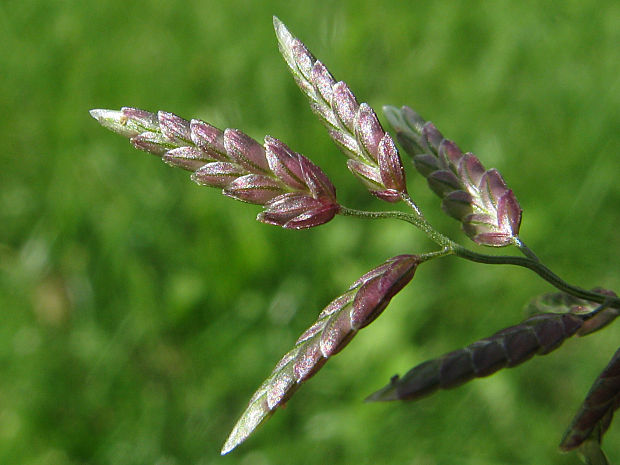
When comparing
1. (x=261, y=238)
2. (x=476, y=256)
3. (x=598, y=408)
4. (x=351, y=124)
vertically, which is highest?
(x=351, y=124)

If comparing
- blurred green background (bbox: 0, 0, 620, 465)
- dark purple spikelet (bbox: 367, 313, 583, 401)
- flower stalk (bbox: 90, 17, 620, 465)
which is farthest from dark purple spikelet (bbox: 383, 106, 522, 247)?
blurred green background (bbox: 0, 0, 620, 465)

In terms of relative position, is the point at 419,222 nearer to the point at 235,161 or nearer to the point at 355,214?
the point at 355,214

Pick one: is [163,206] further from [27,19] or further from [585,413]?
[585,413]

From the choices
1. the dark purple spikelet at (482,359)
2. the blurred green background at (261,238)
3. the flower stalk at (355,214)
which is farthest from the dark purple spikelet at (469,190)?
the blurred green background at (261,238)

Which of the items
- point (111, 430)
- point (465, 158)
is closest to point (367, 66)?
point (111, 430)

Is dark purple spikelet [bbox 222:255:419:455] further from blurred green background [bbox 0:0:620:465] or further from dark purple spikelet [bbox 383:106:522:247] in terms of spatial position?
blurred green background [bbox 0:0:620:465]

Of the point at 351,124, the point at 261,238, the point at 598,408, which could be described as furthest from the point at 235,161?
the point at 261,238
